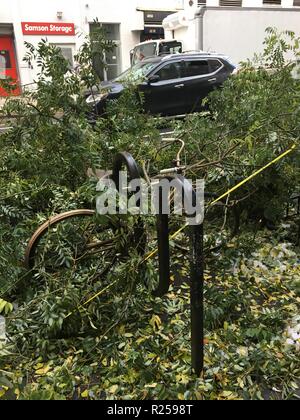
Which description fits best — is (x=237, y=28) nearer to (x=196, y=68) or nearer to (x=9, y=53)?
(x=196, y=68)

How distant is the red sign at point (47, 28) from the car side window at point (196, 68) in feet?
27.9

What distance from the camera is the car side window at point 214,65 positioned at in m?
10.6

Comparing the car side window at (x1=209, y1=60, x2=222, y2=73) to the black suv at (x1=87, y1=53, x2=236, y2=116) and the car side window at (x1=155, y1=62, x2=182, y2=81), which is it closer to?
the black suv at (x1=87, y1=53, x2=236, y2=116)

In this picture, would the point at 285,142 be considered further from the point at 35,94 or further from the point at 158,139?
the point at 35,94

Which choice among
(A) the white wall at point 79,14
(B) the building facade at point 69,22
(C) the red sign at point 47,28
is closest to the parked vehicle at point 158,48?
(B) the building facade at point 69,22

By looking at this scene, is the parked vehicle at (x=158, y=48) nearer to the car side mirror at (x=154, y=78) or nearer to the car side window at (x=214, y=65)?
the car side window at (x=214, y=65)

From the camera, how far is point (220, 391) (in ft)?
6.97

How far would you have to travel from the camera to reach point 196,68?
1038cm

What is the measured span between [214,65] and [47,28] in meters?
9.54

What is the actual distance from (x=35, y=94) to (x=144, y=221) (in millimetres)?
1990

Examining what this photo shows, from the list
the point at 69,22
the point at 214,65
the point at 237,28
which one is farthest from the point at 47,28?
the point at 214,65

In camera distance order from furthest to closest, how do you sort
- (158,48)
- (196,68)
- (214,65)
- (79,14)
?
(79,14), (158,48), (214,65), (196,68)

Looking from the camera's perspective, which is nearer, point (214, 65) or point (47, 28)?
point (214, 65)

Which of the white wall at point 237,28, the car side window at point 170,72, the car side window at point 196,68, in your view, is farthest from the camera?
the white wall at point 237,28
